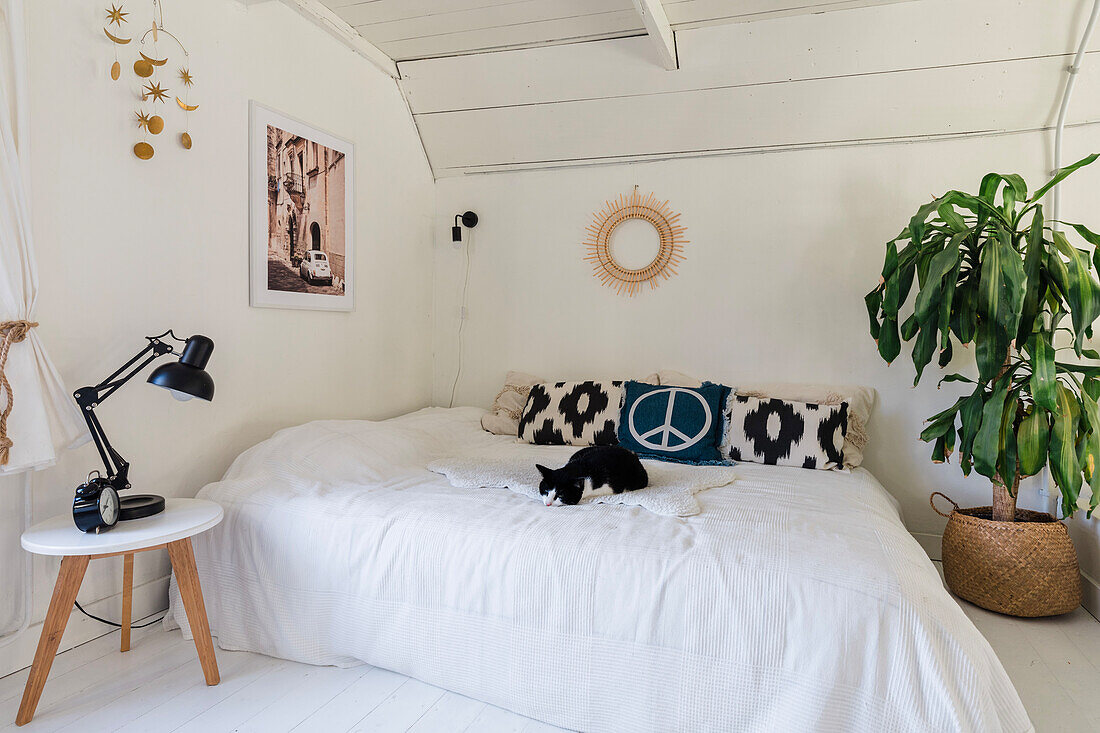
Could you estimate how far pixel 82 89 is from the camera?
1.91 metres

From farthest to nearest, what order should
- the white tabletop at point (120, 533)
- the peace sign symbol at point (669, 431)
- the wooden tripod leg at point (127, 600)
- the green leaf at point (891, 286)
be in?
the peace sign symbol at point (669, 431)
the green leaf at point (891, 286)
the wooden tripod leg at point (127, 600)
the white tabletop at point (120, 533)

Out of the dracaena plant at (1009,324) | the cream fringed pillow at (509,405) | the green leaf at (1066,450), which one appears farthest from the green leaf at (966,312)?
the cream fringed pillow at (509,405)

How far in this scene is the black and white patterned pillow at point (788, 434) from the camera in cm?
267

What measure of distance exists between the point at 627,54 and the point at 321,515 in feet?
7.58

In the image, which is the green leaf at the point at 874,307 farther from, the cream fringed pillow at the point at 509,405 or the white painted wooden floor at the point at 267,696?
the cream fringed pillow at the point at 509,405

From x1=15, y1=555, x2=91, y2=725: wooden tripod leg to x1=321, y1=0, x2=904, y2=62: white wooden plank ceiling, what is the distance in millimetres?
2241

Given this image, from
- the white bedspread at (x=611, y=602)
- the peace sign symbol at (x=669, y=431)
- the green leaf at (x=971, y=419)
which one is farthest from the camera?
the peace sign symbol at (x=669, y=431)

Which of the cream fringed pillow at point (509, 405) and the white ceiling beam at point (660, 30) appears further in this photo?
the cream fringed pillow at point (509, 405)

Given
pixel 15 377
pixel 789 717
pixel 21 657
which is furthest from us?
pixel 21 657

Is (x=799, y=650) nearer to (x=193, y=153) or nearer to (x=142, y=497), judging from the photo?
(x=142, y=497)

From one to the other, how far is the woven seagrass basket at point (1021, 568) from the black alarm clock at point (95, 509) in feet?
9.12

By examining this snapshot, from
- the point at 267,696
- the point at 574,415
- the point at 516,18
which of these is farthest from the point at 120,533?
the point at 516,18

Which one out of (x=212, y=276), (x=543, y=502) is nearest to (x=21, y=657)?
(x=212, y=276)

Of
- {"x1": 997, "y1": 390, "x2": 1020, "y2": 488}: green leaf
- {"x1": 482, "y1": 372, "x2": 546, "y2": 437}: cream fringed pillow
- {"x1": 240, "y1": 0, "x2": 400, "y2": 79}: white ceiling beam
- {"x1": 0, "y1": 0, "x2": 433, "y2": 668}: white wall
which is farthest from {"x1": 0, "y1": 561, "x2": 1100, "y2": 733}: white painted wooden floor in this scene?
{"x1": 240, "y1": 0, "x2": 400, "y2": 79}: white ceiling beam
